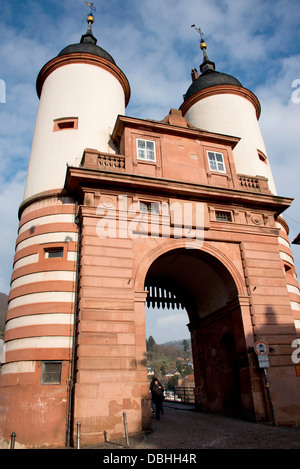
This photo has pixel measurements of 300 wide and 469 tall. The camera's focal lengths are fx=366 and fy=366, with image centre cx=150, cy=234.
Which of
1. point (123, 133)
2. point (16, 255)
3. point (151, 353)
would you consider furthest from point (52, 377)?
point (151, 353)

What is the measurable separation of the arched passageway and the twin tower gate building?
0.24 feet

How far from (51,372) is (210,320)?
365 inches

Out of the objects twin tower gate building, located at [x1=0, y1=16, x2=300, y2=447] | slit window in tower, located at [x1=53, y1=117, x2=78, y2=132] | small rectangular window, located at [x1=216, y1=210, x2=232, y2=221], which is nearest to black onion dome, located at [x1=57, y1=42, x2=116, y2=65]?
twin tower gate building, located at [x1=0, y1=16, x2=300, y2=447]

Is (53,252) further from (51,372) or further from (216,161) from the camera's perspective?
(216,161)

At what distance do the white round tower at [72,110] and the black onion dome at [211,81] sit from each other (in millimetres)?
5689

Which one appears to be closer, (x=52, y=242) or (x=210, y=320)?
(x=52, y=242)

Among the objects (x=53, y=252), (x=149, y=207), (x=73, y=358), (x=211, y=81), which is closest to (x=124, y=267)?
(x=53, y=252)

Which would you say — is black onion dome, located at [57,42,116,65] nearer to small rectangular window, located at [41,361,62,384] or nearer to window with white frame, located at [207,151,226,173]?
window with white frame, located at [207,151,226,173]

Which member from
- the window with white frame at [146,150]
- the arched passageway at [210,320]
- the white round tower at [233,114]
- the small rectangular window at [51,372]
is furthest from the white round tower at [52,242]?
the white round tower at [233,114]

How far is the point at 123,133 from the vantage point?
18.1 meters

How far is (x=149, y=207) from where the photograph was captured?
54.3 ft

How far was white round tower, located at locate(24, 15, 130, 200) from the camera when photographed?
1788 cm
